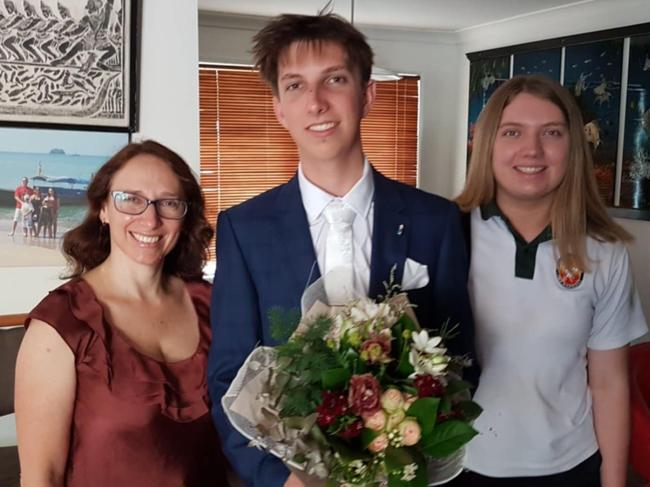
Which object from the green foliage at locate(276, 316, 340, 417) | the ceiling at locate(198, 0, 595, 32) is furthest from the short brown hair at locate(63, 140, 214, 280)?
the ceiling at locate(198, 0, 595, 32)

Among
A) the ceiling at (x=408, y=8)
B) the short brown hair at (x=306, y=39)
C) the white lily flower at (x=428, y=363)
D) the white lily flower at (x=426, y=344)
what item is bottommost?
the white lily flower at (x=428, y=363)

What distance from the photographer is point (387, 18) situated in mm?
5988

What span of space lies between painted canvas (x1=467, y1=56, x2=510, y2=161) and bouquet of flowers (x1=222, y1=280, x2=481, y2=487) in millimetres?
5380

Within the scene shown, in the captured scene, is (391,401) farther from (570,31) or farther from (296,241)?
(570,31)

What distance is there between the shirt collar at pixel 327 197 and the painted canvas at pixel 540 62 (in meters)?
4.48

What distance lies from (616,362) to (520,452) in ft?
1.14

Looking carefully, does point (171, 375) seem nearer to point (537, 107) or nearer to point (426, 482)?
point (426, 482)

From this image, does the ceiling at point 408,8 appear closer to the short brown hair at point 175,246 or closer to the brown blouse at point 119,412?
the short brown hair at point 175,246

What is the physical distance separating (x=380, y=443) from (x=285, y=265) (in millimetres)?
456

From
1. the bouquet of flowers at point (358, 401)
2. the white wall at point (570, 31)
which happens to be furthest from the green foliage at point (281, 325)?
the white wall at point (570, 31)

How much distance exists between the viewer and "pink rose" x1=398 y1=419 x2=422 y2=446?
0.97 m

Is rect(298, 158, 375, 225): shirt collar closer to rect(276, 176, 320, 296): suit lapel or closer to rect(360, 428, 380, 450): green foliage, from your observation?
rect(276, 176, 320, 296): suit lapel

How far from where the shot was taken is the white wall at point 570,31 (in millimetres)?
4875

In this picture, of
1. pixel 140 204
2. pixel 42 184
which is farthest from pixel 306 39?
pixel 42 184
